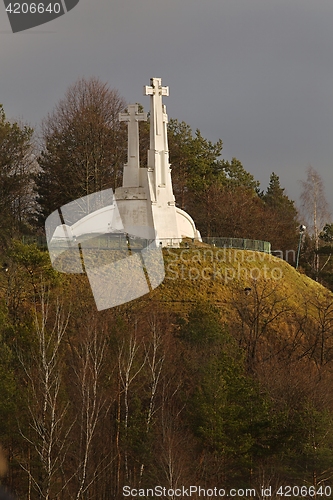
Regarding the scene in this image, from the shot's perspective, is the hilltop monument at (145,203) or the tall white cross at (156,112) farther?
the tall white cross at (156,112)

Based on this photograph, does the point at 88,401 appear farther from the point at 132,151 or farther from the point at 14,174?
the point at 14,174

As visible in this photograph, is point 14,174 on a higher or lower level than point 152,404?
higher

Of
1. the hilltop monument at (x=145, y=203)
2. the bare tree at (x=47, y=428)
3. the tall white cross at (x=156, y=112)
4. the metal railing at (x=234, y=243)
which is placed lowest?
the bare tree at (x=47, y=428)

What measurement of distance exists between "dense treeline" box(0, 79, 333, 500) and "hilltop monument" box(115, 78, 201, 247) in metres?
3.05

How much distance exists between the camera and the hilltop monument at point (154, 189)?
39.2 metres

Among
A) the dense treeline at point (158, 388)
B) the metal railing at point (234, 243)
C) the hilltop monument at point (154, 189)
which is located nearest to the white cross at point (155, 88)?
the hilltop monument at point (154, 189)

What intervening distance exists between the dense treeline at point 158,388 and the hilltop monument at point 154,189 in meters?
3.05

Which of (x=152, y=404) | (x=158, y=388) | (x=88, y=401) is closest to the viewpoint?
(x=88, y=401)

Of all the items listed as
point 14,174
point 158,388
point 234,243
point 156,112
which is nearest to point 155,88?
point 156,112

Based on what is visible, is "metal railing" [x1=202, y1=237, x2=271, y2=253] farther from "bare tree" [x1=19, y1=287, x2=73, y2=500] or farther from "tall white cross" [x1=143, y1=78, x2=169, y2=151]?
"bare tree" [x1=19, y1=287, x2=73, y2=500]

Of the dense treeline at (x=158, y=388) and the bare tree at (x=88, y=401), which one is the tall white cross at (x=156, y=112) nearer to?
the dense treeline at (x=158, y=388)

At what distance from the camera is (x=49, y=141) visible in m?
50.6

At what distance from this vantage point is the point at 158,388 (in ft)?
88.0

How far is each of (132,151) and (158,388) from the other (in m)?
15.6
